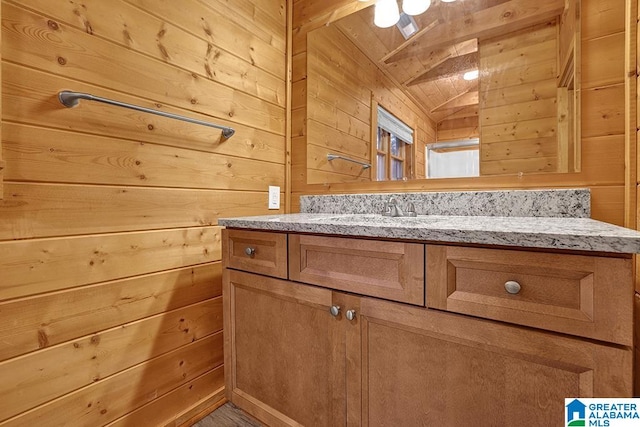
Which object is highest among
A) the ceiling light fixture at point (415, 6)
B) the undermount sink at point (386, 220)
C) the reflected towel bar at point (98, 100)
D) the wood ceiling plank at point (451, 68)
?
the ceiling light fixture at point (415, 6)

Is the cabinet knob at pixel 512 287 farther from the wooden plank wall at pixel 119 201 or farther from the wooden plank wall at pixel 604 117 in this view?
the wooden plank wall at pixel 119 201

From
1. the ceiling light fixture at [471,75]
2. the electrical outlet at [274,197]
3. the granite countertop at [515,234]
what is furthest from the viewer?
the electrical outlet at [274,197]

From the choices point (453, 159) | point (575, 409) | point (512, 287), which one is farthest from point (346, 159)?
point (575, 409)

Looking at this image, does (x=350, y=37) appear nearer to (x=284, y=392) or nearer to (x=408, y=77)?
(x=408, y=77)

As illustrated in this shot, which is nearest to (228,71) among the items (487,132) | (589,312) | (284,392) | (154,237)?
(154,237)

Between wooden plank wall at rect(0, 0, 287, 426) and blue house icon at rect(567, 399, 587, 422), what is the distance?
123 centimetres

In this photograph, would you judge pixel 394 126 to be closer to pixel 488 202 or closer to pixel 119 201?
pixel 488 202

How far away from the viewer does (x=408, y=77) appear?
135 cm

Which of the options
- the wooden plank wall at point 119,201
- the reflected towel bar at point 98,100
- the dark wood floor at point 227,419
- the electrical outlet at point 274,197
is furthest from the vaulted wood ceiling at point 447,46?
the dark wood floor at point 227,419

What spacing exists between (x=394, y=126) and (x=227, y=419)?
1457 mm

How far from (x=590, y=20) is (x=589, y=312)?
102cm

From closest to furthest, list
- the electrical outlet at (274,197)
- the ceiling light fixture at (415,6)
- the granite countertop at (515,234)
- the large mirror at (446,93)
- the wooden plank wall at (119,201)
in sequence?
the granite countertop at (515,234) < the wooden plank wall at (119,201) < the large mirror at (446,93) < the ceiling light fixture at (415,6) < the electrical outlet at (274,197)

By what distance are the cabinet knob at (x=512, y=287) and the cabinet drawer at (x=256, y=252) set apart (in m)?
0.61

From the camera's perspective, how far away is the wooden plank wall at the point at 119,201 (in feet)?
2.74
